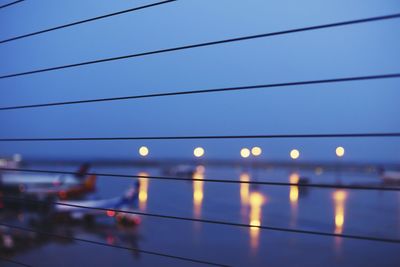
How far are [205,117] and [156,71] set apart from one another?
23 cm

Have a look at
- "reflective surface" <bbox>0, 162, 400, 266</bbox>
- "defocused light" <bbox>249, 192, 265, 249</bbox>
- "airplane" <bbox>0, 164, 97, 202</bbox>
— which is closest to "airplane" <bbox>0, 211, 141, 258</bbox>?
"reflective surface" <bbox>0, 162, 400, 266</bbox>

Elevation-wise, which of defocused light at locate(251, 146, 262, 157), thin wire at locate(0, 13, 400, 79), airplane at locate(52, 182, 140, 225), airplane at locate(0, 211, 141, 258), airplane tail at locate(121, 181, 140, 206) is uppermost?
thin wire at locate(0, 13, 400, 79)

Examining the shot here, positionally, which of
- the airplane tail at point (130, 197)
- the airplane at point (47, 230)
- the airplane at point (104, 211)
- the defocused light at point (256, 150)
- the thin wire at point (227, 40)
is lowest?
the airplane at point (47, 230)

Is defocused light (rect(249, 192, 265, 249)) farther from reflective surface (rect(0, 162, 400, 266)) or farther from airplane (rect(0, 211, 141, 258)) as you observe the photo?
airplane (rect(0, 211, 141, 258))

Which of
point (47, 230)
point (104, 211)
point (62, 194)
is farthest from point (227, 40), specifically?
point (62, 194)

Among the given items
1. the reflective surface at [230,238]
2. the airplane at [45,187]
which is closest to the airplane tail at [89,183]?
the airplane at [45,187]

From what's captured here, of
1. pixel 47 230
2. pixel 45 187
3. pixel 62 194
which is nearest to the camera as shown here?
pixel 47 230

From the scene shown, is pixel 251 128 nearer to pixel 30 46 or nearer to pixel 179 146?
pixel 179 146

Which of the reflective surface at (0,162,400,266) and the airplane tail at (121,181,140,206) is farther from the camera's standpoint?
the airplane tail at (121,181,140,206)

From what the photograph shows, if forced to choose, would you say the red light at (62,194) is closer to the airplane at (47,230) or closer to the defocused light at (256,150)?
the airplane at (47,230)

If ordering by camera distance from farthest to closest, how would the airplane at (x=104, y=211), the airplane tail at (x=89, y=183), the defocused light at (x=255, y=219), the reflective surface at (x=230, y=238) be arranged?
the airplane tail at (x=89, y=183), the airplane at (x=104, y=211), the defocused light at (x=255, y=219), the reflective surface at (x=230, y=238)

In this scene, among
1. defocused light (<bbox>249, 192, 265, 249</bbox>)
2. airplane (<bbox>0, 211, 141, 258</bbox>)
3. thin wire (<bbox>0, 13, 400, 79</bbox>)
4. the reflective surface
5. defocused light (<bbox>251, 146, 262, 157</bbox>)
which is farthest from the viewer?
defocused light (<bbox>249, 192, 265, 249</bbox>)

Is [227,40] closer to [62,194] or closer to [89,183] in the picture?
[62,194]

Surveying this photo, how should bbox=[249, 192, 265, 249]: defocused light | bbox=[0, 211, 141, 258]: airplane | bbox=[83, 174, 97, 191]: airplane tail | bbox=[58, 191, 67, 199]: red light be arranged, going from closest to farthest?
bbox=[0, 211, 141, 258]: airplane
bbox=[249, 192, 265, 249]: defocused light
bbox=[58, 191, 67, 199]: red light
bbox=[83, 174, 97, 191]: airplane tail
